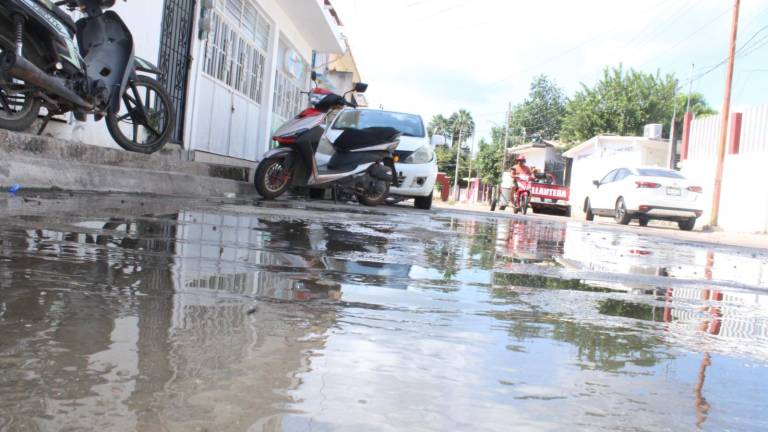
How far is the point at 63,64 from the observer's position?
4.48m

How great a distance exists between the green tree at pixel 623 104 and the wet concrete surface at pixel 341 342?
4438 cm

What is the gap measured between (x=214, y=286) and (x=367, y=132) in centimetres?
641

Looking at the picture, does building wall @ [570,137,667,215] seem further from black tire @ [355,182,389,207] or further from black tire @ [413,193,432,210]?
black tire @ [355,182,389,207]

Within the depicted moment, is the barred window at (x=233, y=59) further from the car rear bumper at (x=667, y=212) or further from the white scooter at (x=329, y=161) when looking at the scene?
the car rear bumper at (x=667, y=212)

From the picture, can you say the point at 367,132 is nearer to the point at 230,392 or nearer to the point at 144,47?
the point at 144,47

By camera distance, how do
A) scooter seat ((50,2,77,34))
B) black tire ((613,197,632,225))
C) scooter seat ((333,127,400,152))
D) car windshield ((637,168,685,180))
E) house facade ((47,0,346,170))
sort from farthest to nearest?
1. black tire ((613,197,632,225))
2. car windshield ((637,168,685,180))
3. scooter seat ((333,127,400,152))
4. house facade ((47,0,346,170))
5. scooter seat ((50,2,77,34))

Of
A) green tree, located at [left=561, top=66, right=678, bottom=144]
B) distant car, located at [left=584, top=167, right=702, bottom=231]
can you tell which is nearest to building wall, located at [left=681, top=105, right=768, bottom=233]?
distant car, located at [left=584, top=167, right=702, bottom=231]

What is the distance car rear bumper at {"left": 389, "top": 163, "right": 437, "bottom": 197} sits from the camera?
9.48 m

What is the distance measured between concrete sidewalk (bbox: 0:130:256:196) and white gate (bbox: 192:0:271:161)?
2.22 meters

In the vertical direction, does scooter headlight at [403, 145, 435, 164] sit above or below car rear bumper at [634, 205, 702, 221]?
above

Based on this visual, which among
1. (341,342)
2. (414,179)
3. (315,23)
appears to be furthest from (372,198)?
(315,23)

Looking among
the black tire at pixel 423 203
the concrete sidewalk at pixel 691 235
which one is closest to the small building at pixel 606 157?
the concrete sidewalk at pixel 691 235

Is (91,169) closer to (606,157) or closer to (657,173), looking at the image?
(657,173)

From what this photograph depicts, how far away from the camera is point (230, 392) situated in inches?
44.8
